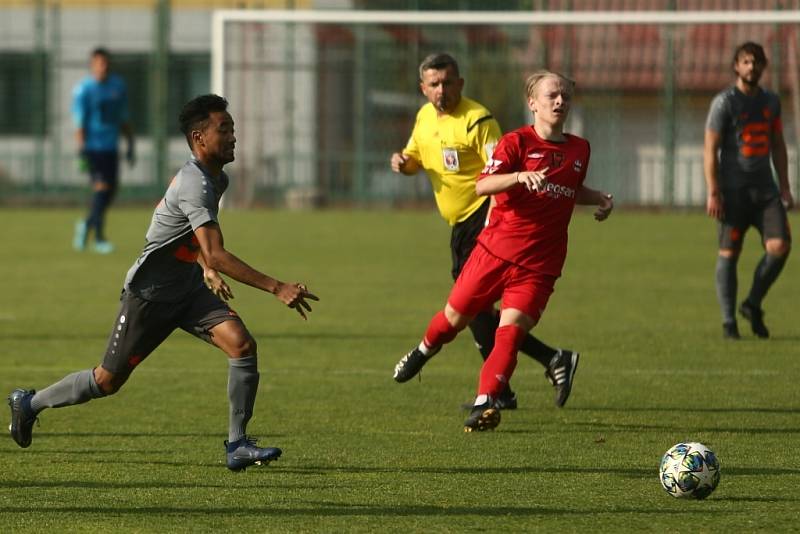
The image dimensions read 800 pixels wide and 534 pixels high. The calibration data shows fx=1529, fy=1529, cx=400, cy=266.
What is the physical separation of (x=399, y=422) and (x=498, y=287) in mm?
910

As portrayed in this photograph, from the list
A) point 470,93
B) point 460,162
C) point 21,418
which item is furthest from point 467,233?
point 470,93

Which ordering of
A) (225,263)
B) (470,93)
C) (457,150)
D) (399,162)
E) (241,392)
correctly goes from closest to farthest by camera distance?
(225,263), (241,392), (457,150), (399,162), (470,93)

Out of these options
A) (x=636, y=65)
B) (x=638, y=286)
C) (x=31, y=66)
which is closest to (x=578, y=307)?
(x=638, y=286)

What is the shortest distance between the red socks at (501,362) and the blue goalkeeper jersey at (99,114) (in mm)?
12723

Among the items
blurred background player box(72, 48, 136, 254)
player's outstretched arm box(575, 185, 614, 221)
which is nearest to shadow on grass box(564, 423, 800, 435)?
player's outstretched arm box(575, 185, 614, 221)

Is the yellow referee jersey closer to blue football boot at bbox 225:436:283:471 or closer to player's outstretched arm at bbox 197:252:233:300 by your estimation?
player's outstretched arm at bbox 197:252:233:300

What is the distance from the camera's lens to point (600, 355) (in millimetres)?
10812

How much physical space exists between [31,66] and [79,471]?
2870cm

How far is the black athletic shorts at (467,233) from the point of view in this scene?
875 centimetres

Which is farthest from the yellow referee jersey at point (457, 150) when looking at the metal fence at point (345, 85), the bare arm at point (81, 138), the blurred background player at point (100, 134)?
the metal fence at point (345, 85)

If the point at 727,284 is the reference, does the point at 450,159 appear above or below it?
above

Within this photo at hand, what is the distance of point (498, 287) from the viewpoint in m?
7.74

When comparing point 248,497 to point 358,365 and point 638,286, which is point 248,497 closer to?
point 358,365

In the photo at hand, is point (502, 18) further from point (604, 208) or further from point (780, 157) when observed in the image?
point (604, 208)
